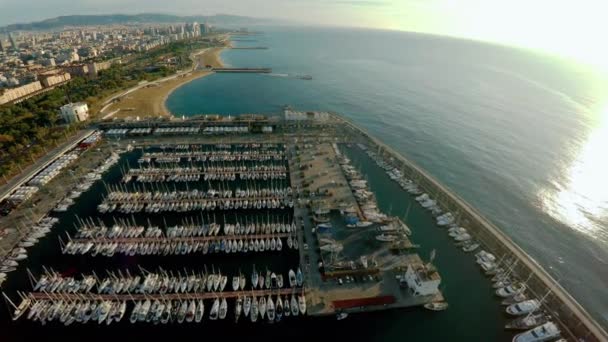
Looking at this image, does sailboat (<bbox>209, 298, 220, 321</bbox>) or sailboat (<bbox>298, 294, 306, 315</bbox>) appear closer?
Answer: sailboat (<bbox>209, 298, 220, 321</bbox>)

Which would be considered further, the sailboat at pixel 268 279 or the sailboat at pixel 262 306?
the sailboat at pixel 268 279

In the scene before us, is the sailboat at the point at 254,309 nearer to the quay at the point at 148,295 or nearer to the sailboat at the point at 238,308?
the quay at the point at 148,295

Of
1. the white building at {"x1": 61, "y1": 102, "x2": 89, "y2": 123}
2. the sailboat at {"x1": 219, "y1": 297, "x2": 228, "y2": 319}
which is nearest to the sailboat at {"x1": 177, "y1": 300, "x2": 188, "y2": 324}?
the sailboat at {"x1": 219, "y1": 297, "x2": 228, "y2": 319}

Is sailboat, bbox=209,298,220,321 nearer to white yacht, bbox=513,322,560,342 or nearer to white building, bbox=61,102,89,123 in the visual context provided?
white yacht, bbox=513,322,560,342

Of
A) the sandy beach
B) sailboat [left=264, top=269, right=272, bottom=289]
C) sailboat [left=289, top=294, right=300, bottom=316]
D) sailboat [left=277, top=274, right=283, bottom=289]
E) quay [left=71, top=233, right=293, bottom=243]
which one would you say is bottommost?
sailboat [left=289, top=294, right=300, bottom=316]

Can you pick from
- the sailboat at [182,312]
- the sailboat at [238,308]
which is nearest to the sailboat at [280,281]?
the sailboat at [238,308]

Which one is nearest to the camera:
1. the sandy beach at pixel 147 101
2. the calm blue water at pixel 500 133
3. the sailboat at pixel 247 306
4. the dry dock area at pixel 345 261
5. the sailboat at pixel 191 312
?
the sailboat at pixel 191 312

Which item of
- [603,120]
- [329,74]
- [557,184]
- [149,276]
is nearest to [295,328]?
[149,276]

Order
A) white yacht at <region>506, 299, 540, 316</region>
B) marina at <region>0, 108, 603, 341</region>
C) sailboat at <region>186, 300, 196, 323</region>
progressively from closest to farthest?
sailboat at <region>186, 300, 196, 323</region>
marina at <region>0, 108, 603, 341</region>
white yacht at <region>506, 299, 540, 316</region>

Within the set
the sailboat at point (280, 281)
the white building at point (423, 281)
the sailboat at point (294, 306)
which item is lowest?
the sailboat at point (294, 306)
